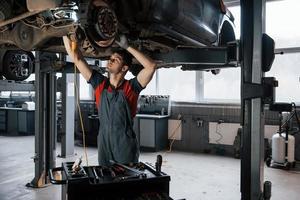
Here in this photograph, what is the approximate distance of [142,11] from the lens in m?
2.09

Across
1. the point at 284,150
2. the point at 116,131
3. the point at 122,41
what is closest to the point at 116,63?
the point at 122,41

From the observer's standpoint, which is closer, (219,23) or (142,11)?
(142,11)

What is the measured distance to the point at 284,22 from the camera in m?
5.64

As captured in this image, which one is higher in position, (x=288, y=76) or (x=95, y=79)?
(x=288, y=76)

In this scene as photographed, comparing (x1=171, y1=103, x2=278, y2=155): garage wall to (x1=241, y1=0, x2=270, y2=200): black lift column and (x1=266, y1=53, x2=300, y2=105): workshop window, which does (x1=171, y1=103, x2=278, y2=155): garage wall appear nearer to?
(x1=266, y1=53, x2=300, y2=105): workshop window

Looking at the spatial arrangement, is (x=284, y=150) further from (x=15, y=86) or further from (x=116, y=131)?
(x=15, y=86)

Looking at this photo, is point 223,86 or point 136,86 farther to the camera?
point 223,86

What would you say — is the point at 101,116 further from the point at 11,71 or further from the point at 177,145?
the point at 177,145

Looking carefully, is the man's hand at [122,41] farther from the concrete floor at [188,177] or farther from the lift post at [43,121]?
the concrete floor at [188,177]

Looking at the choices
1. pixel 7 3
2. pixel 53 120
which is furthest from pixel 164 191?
pixel 53 120

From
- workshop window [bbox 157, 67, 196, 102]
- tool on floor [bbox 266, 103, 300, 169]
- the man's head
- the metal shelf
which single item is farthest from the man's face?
workshop window [bbox 157, 67, 196, 102]

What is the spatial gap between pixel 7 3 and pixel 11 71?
8.06 ft

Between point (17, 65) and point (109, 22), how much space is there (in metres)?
3.13

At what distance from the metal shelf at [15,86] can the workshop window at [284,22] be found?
4.15 metres
